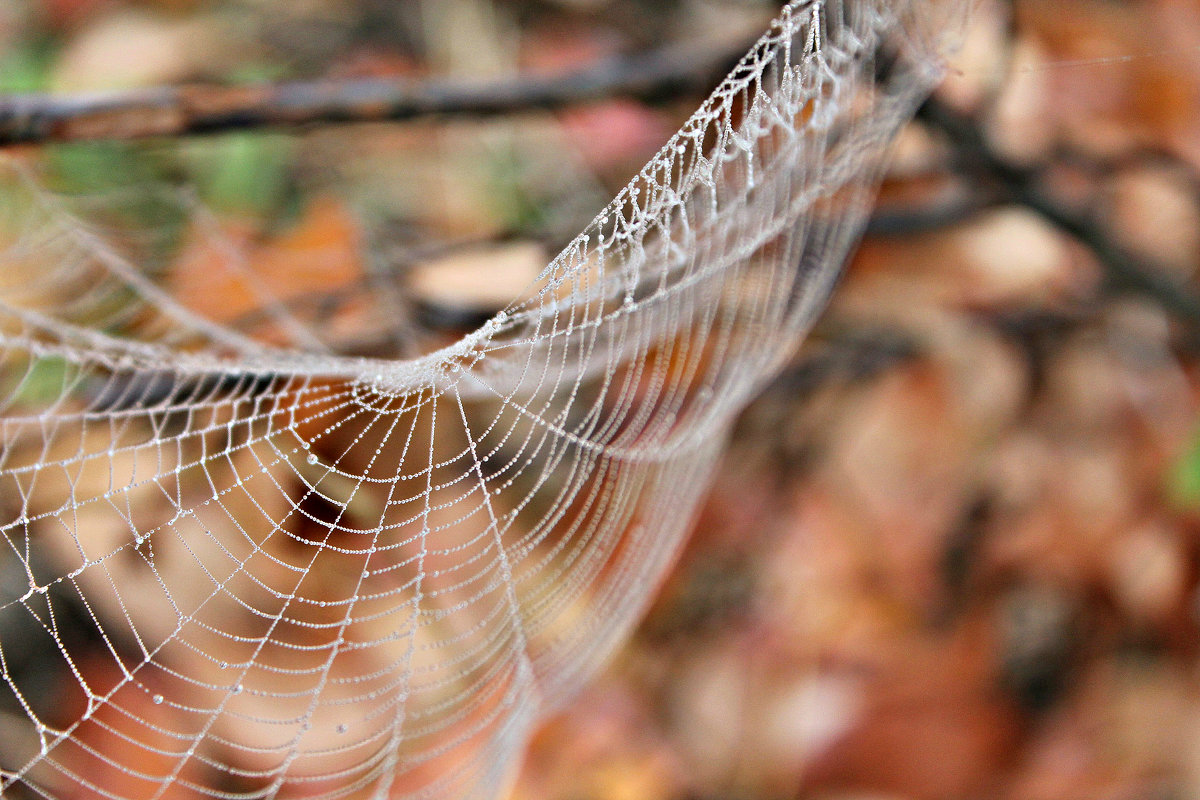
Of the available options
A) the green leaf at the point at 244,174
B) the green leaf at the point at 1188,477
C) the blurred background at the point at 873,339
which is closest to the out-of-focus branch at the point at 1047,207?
the blurred background at the point at 873,339

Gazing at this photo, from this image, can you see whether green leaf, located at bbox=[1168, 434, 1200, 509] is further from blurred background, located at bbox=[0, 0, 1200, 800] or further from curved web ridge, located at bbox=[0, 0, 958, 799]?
curved web ridge, located at bbox=[0, 0, 958, 799]

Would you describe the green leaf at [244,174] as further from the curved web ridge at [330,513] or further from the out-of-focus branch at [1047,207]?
the out-of-focus branch at [1047,207]

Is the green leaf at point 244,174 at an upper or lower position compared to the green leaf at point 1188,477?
upper

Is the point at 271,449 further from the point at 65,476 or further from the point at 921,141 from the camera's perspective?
the point at 921,141

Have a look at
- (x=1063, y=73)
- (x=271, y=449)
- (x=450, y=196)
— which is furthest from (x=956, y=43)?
(x=271, y=449)

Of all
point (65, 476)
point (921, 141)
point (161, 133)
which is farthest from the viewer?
point (921, 141)

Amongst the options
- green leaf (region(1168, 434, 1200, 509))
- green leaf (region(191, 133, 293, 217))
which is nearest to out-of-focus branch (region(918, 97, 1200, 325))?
green leaf (region(1168, 434, 1200, 509))
